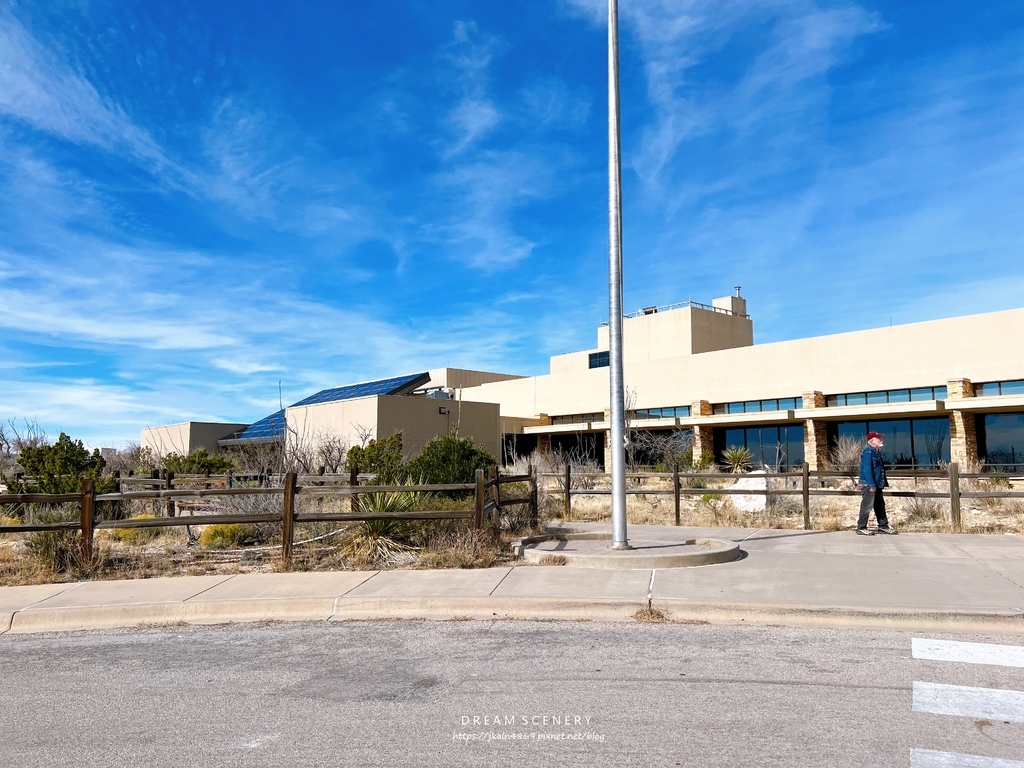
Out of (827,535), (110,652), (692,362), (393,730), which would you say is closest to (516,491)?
(827,535)

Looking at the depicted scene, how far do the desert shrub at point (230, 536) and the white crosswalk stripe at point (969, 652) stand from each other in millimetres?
10256

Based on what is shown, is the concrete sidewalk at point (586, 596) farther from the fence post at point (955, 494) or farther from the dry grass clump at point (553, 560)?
the fence post at point (955, 494)

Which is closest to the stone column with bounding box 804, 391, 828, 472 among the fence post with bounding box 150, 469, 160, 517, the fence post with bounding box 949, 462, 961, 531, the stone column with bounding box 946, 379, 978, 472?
the stone column with bounding box 946, 379, 978, 472

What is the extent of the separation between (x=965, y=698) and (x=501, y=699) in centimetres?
313

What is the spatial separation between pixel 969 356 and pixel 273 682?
115 ft

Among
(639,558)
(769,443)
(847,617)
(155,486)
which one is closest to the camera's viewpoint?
(847,617)

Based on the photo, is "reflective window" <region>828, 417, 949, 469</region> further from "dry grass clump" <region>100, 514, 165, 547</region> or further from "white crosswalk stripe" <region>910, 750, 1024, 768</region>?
"white crosswalk stripe" <region>910, 750, 1024, 768</region>

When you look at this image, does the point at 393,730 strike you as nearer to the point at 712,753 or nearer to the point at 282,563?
the point at 712,753

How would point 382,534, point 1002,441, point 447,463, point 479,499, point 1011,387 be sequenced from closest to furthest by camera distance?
point 479,499
point 382,534
point 447,463
point 1011,387
point 1002,441

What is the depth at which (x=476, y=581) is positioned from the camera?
32.4ft

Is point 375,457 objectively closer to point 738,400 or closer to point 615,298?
point 615,298

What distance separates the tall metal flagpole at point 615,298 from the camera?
11.3m

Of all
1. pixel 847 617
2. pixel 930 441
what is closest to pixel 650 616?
pixel 847 617

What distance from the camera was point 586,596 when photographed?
880cm
